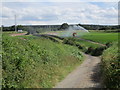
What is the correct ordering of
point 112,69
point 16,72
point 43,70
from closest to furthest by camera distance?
1. point 112,69
2. point 16,72
3. point 43,70

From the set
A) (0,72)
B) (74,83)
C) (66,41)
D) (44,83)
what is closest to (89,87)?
(74,83)

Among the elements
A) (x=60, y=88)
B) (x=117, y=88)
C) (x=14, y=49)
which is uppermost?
(x=14, y=49)

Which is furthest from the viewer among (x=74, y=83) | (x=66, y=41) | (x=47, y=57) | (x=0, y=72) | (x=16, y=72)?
(x=66, y=41)

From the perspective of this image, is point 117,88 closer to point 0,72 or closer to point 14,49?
point 0,72

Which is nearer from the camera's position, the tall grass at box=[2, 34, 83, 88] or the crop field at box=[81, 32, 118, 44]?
the tall grass at box=[2, 34, 83, 88]

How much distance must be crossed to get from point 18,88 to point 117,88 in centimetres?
425

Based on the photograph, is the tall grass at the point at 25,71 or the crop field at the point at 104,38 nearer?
the tall grass at the point at 25,71

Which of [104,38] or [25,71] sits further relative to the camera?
[104,38]

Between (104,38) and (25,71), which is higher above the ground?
(25,71)

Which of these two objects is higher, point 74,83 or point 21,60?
point 21,60

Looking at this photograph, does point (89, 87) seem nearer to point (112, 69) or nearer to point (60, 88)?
point (60, 88)

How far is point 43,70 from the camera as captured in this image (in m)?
13.8

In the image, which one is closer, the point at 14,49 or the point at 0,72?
the point at 0,72

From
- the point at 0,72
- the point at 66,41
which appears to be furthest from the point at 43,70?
the point at 66,41
